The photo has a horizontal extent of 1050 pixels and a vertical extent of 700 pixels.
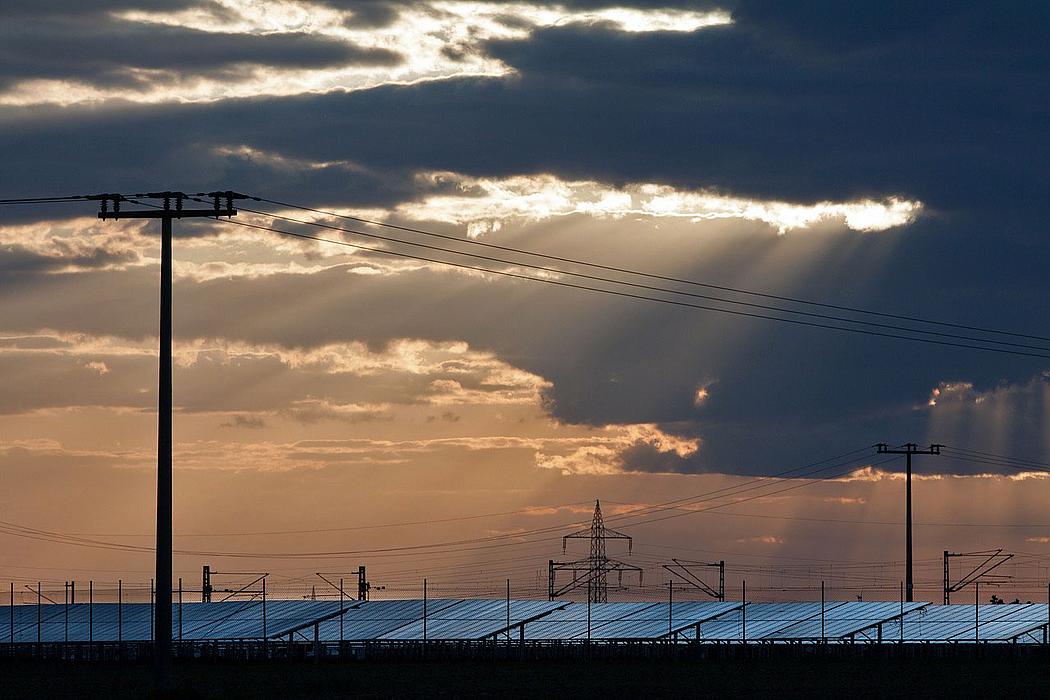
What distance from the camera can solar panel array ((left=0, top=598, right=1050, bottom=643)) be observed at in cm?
11862

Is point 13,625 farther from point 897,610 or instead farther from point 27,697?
point 897,610

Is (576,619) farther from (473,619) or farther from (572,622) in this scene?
(473,619)

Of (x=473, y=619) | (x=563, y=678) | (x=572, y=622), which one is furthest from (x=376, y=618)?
(x=563, y=678)

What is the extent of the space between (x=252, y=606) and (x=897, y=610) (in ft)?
183

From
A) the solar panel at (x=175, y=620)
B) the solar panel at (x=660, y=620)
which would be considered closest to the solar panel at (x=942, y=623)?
the solar panel at (x=660, y=620)

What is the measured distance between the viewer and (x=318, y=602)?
12925cm

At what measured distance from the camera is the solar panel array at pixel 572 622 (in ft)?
389

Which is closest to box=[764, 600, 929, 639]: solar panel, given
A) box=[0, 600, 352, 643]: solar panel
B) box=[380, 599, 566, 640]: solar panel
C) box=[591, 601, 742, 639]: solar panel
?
box=[591, 601, 742, 639]: solar panel

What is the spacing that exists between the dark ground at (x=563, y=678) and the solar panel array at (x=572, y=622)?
9.25 m

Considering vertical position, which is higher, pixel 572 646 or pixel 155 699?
pixel 155 699

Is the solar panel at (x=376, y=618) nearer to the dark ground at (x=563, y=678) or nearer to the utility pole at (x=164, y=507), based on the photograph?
the dark ground at (x=563, y=678)

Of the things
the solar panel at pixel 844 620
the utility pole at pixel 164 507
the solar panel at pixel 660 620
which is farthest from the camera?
the solar panel at pixel 844 620

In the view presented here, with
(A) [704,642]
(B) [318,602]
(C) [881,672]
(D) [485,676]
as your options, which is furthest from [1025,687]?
(B) [318,602]

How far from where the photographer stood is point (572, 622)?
12194cm
